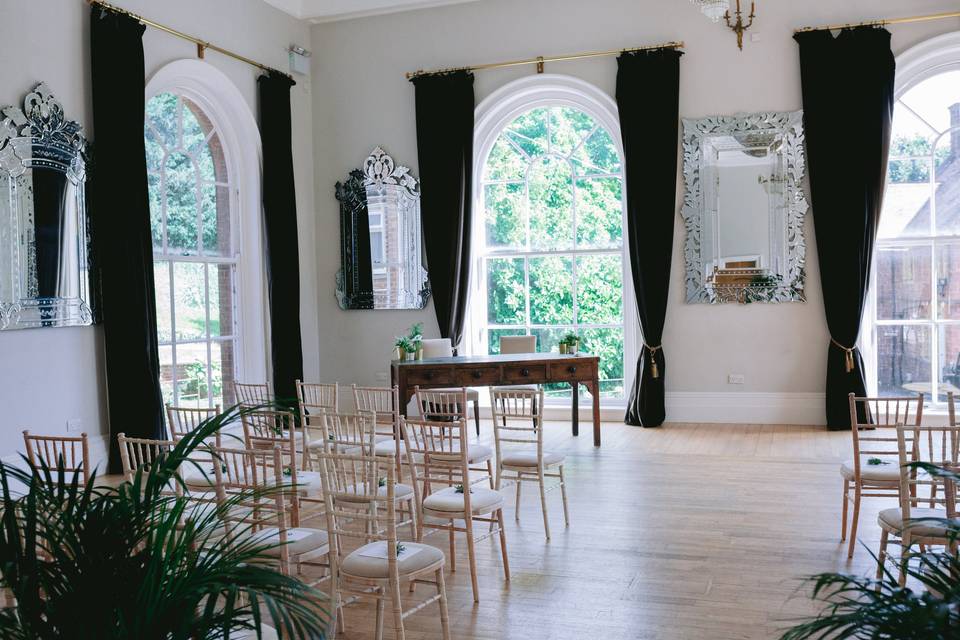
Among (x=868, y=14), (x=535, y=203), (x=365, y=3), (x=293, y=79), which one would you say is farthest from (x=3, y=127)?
(x=868, y=14)

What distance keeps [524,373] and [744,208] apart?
293cm

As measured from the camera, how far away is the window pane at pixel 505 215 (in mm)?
10055

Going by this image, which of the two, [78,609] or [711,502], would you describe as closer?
[78,609]

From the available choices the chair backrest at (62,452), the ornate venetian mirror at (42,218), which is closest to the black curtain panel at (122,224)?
the ornate venetian mirror at (42,218)

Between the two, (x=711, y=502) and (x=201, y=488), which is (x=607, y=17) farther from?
(x=201, y=488)

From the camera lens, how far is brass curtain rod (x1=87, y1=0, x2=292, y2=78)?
723cm

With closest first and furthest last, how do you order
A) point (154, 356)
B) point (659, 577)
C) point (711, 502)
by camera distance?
point (659, 577), point (711, 502), point (154, 356)

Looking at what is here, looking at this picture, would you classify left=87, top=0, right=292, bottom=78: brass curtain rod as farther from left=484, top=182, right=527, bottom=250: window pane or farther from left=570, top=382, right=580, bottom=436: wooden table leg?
left=570, top=382, right=580, bottom=436: wooden table leg

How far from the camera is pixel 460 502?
444 centimetres

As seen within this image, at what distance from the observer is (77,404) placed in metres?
7.00

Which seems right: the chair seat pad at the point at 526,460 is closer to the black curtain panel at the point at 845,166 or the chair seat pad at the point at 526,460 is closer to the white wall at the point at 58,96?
the white wall at the point at 58,96

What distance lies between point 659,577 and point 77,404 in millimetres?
4894

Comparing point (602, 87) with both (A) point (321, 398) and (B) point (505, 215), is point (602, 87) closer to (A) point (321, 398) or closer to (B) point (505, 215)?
(B) point (505, 215)

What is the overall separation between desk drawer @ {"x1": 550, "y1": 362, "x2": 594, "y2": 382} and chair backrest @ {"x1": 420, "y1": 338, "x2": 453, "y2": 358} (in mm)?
1453
